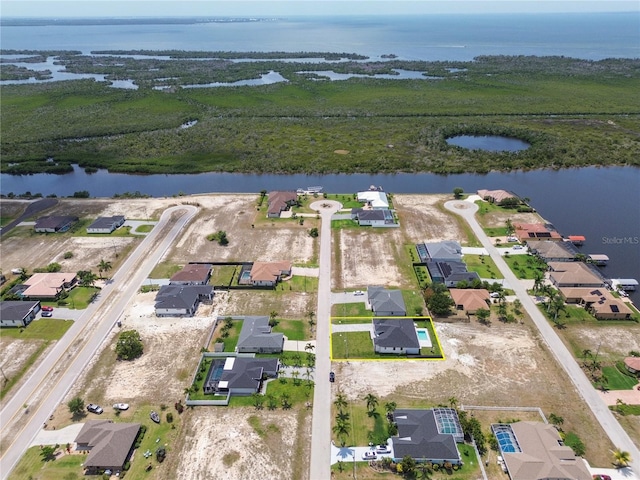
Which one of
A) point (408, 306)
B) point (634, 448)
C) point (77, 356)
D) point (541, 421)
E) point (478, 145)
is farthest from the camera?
point (478, 145)

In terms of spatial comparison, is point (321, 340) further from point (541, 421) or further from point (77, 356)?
point (77, 356)

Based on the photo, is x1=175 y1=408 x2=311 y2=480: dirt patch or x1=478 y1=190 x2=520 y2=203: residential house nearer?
x1=175 y1=408 x2=311 y2=480: dirt patch

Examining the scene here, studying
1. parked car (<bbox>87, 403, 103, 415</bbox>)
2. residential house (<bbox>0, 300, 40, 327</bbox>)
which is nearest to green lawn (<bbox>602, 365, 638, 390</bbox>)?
parked car (<bbox>87, 403, 103, 415</bbox>)

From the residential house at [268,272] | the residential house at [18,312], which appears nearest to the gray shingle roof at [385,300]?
the residential house at [268,272]

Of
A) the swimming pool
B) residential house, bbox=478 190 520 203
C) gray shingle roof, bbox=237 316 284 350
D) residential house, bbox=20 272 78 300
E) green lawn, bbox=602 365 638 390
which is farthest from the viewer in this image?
residential house, bbox=478 190 520 203

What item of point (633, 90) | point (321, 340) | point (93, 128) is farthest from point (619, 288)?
point (633, 90)

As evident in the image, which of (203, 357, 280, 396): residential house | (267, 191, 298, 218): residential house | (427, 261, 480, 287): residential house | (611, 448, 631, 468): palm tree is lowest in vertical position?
(611, 448, 631, 468): palm tree

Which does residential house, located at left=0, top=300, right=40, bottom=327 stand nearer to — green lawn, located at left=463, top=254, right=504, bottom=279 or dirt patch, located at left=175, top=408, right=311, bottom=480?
dirt patch, located at left=175, top=408, right=311, bottom=480
